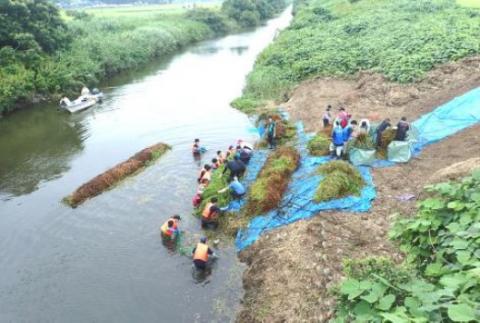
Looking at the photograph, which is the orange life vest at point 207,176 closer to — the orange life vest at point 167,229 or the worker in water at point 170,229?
the worker in water at point 170,229

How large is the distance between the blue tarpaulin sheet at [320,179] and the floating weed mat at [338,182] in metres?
0.23

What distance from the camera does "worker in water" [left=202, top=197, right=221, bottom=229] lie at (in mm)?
14820

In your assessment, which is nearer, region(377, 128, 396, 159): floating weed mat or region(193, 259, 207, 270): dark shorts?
region(193, 259, 207, 270): dark shorts

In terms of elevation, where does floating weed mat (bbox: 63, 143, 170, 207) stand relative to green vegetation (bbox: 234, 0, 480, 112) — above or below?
below

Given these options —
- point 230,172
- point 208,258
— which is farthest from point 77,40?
point 208,258

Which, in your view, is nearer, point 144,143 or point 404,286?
point 404,286

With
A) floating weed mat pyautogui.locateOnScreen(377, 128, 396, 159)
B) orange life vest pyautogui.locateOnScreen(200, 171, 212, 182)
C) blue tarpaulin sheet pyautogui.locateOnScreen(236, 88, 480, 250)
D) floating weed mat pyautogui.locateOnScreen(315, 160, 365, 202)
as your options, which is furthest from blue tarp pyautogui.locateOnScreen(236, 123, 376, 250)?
orange life vest pyautogui.locateOnScreen(200, 171, 212, 182)

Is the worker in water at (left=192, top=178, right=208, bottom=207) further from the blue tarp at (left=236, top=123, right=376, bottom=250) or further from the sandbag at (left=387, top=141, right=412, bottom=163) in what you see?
the sandbag at (left=387, top=141, right=412, bottom=163)

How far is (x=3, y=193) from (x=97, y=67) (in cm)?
Result: 2415

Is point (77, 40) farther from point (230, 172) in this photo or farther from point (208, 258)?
point (208, 258)

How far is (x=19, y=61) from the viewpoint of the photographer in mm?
33594

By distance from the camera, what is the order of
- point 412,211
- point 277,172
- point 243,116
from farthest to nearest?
point 243,116
point 277,172
point 412,211

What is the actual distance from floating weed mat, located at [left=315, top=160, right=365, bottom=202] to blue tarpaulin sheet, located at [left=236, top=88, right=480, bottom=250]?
228 millimetres

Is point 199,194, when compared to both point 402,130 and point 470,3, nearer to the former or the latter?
point 402,130
